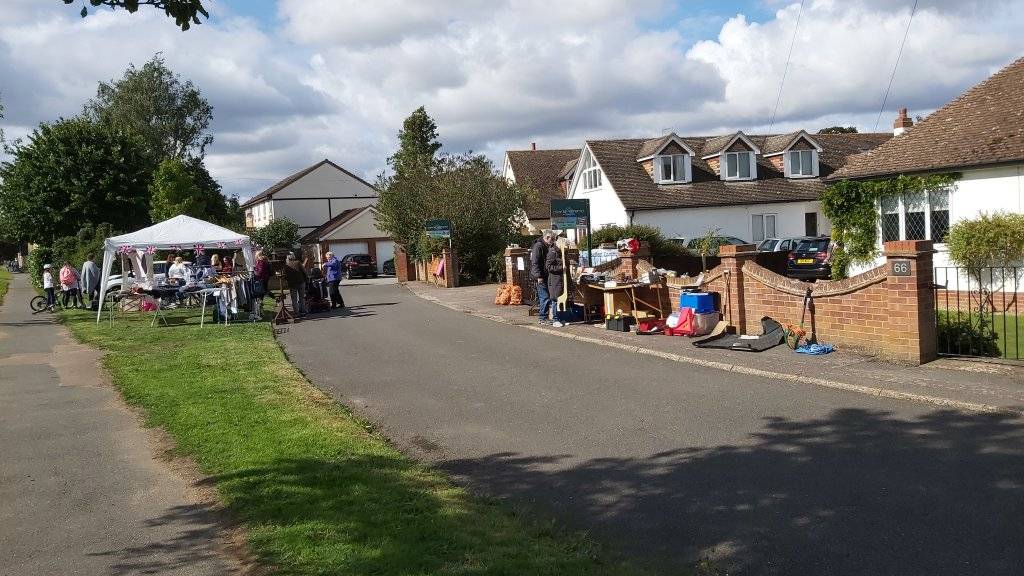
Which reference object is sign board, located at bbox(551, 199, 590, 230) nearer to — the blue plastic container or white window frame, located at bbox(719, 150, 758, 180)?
the blue plastic container

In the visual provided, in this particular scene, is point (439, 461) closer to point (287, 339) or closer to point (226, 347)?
point (226, 347)

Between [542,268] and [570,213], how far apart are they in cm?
235

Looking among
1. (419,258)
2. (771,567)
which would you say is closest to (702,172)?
(419,258)

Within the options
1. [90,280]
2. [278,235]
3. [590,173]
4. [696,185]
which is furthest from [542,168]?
[90,280]

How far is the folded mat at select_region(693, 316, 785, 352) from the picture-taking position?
11.9m

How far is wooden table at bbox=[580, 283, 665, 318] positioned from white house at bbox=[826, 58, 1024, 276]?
859 centimetres

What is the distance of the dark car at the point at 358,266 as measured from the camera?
5012cm

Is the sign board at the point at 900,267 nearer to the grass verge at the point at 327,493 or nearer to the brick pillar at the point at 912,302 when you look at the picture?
the brick pillar at the point at 912,302

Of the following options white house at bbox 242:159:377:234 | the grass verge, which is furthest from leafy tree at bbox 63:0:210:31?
white house at bbox 242:159:377:234

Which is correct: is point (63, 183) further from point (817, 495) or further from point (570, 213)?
point (817, 495)

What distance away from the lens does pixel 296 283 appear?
2128cm

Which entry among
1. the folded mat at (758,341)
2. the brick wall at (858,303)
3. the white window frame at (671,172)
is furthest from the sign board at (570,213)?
the white window frame at (671,172)

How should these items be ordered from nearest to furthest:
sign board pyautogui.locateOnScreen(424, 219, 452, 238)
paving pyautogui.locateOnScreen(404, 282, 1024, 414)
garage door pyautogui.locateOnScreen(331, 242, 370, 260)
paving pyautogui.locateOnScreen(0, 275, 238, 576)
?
paving pyautogui.locateOnScreen(0, 275, 238, 576) < paving pyautogui.locateOnScreen(404, 282, 1024, 414) < sign board pyautogui.locateOnScreen(424, 219, 452, 238) < garage door pyautogui.locateOnScreen(331, 242, 370, 260)

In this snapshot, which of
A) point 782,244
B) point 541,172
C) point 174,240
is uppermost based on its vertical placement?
point 541,172
